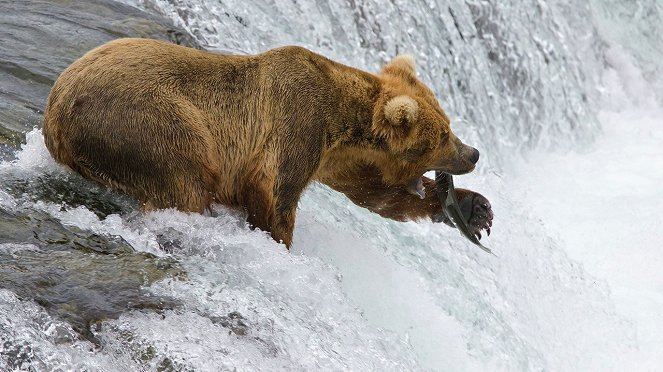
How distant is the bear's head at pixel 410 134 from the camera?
517cm

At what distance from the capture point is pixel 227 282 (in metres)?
4.27

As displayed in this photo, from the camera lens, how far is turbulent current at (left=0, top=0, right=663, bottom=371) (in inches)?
154

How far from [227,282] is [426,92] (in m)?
1.78

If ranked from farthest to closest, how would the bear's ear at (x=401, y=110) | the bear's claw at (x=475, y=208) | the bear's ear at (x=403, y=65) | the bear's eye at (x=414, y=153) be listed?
the bear's claw at (x=475, y=208)
the bear's ear at (x=403, y=65)
the bear's eye at (x=414, y=153)
the bear's ear at (x=401, y=110)

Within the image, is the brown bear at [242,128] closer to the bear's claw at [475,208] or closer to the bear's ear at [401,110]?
the bear's ear at [401,110]

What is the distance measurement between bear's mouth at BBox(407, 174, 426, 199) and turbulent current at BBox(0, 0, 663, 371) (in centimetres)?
53

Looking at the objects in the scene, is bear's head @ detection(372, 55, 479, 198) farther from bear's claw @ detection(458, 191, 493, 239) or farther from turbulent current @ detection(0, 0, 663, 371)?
turbulent current @ detection(0, 0, 663, 371)

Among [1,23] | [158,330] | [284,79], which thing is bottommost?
[1,23]

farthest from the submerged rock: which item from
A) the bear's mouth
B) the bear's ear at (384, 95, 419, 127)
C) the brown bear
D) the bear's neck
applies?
the bear's mouth

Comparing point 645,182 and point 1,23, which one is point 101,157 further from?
point 645,182

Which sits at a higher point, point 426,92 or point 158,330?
point 426,92

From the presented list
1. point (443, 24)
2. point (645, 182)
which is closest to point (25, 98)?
point (443, 24)

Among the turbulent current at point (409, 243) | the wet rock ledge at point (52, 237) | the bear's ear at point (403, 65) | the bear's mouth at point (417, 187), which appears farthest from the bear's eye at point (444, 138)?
the wet rock ledge at point (52, 237)

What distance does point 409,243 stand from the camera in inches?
263
